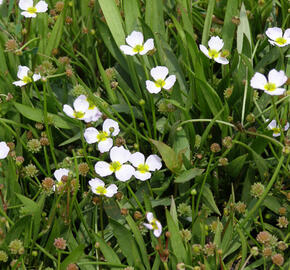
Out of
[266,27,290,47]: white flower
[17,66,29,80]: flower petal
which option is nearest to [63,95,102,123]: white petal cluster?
[17,66,29,80]: flower petal

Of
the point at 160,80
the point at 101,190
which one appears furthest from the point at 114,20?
the point at 101,190

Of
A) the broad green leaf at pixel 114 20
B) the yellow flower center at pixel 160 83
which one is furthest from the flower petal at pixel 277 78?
the broad green leaf at pixel 114 20

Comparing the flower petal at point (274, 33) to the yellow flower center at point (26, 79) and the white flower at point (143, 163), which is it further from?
the yellow flower center at point (26, 79)

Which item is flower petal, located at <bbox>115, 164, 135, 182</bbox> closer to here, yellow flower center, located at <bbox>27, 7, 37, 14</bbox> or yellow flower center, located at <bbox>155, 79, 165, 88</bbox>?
yellow flower center, located at <bbox>155, 79, 165, 88</bbox>

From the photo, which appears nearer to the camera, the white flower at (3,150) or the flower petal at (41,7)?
the white flower at (3,150)

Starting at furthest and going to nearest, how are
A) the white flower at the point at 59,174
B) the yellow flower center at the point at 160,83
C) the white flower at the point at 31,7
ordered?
the white flower at the point at 31,7
the yellow flower center at the point at 160,83
the white flower at the point at 59,174
